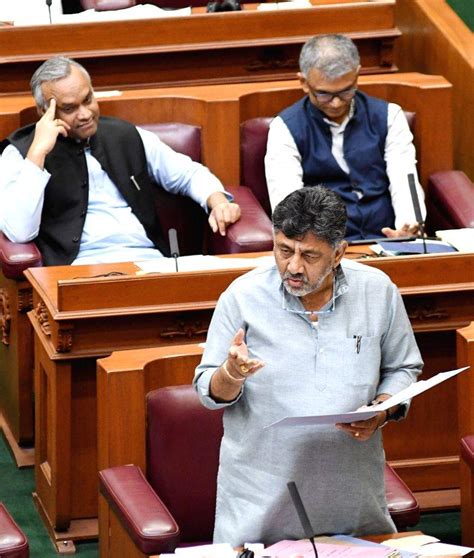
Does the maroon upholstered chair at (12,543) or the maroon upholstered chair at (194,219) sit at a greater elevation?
the maroon upholstered chair at (194,219)

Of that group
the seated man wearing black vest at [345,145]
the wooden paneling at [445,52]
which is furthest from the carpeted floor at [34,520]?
the wooden paneling at [445,52]

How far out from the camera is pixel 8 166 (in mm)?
2982

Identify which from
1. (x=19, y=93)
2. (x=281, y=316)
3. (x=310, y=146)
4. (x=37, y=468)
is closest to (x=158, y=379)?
(x=281, y=316)

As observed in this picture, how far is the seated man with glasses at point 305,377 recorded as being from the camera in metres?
1.89

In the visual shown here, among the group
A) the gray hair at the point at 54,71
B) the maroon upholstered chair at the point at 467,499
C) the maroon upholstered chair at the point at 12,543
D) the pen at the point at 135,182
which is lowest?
the maroon upholstered chair at the point at 467,499

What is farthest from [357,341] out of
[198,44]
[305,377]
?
[198,44]

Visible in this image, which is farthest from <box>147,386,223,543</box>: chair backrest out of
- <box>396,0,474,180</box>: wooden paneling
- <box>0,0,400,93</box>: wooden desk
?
<box>0,0,400,93</box>: wooden desk

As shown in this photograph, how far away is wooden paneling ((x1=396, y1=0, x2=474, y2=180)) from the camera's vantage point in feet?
11.9

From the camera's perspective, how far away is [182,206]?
320 cm

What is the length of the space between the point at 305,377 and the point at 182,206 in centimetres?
135

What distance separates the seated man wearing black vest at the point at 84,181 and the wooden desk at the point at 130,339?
0.86ft

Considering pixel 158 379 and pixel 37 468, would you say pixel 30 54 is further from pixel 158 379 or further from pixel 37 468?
pixel 158 379

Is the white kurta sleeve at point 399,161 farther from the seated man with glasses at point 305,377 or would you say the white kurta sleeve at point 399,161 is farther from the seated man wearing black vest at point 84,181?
the seated man with glasses at point 305,377

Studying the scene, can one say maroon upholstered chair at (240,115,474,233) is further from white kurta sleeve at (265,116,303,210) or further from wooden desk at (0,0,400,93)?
wooden desk at (0,0,400,93)
